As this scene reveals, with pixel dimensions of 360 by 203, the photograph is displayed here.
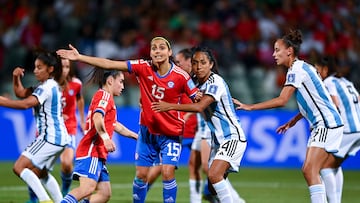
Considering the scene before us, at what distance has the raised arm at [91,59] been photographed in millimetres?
9203

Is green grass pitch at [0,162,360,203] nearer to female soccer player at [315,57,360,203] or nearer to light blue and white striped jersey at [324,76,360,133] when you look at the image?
female soccer player at [315,57,360,203]

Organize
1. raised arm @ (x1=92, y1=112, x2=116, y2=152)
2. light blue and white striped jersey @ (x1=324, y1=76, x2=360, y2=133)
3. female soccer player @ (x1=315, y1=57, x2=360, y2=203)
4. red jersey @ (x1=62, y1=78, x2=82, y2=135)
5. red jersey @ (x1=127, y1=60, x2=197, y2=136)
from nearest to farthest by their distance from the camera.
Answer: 1. raised arm @ (x1=92, y1=112, x2=116, y2=152)
2. red jersey @ (x1=127, y1=60, x2=197, y2=136)
3. female soccer player @ (x1=315, y1=57, x2=360, y2=203)
4. light blue and white striped jersey @ (x1=324, y1=76, x2=360, y2=133)
5. red jersey @ (x1=62, y1=78, x2=82, y2=135)

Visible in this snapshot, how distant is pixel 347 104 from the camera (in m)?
12.2

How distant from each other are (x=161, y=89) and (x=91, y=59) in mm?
1188

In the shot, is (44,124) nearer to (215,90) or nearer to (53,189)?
(53,189)

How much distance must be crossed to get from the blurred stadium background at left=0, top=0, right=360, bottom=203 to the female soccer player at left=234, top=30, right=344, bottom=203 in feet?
22.5

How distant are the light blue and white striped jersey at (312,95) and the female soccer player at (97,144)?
2.03 metres

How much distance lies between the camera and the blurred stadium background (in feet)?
60.7

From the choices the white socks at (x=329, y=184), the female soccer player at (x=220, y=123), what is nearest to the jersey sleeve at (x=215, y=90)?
the female soccer player at (x=220, y=123)

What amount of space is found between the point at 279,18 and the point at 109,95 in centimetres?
1296

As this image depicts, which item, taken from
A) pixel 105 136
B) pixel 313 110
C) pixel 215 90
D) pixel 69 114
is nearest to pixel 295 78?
pixel 313 110

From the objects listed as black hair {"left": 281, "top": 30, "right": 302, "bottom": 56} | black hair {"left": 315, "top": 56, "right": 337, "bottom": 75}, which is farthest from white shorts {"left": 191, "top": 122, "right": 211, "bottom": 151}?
black hair {"left": 281, "top": 30, "right": 302, "bottom": 56}

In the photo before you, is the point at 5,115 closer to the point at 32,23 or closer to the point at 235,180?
the point at 32,23

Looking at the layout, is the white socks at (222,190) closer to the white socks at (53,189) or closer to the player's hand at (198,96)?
the player's hand at (198,96)
